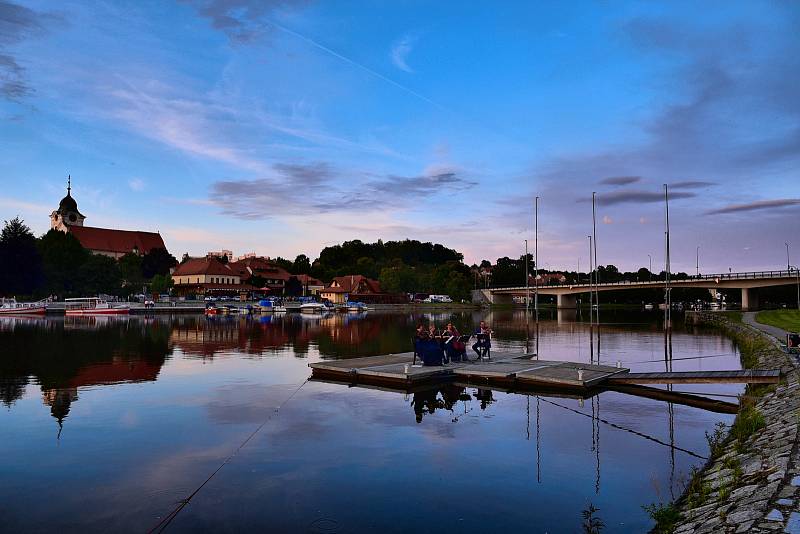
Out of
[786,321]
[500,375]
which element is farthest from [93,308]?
[786,321]

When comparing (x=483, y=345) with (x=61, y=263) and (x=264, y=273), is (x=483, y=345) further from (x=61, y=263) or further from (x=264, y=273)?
(x=264, y=273)

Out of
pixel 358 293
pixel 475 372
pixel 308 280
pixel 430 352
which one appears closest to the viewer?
pixel 475 372

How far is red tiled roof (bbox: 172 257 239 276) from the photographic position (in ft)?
523

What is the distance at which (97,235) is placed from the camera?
168375mm

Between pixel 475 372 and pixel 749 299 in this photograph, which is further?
pixel 749 299

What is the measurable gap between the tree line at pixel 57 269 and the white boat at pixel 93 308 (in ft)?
27.6

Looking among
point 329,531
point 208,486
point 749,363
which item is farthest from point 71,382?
point 749,363

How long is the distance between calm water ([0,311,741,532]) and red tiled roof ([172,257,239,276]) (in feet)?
435

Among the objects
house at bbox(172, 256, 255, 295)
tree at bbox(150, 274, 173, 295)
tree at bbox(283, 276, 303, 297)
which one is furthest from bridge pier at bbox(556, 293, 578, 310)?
tree at bbox(150, 274, 173, 295)

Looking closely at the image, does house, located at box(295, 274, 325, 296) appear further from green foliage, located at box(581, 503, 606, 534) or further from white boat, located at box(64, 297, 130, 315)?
green foliage, located at box(581, 503, 606, 534)

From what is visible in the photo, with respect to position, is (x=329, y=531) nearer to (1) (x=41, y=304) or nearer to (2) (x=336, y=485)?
(2) (x=336, y=485)

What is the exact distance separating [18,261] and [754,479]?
12393cm

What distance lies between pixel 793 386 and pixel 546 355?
22.1 m

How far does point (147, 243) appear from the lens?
180 meters
